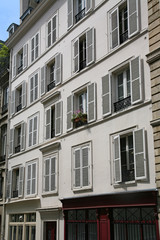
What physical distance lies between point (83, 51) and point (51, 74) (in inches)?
130

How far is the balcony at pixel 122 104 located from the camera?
12690 millimetres

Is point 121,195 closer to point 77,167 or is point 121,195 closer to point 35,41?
point 77,167

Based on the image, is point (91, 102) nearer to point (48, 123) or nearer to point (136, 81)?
point (136, 81)

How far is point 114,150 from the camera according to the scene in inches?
499

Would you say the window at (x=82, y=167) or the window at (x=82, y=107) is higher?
the window at (x=82, y=107)

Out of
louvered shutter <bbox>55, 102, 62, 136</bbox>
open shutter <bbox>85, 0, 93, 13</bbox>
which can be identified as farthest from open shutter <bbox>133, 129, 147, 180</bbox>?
open shutter <bbox>85, 0, 93, 13</bbox>

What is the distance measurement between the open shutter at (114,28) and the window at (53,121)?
Answer: 4.29 m

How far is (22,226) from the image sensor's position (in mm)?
18750

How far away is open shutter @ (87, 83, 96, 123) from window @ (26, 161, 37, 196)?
5221 mm

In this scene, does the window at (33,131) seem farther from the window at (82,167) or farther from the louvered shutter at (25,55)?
the window at (82,167)

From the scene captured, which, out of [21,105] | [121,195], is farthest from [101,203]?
[21,105]

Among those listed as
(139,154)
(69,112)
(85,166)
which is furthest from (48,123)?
(139,154)

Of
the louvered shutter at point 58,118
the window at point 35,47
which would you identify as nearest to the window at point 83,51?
the louvered shutter at point 58,118

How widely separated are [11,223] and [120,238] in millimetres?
9700
